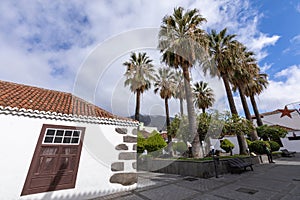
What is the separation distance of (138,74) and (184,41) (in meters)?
8.42

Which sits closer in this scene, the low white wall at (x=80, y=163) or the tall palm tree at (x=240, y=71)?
the low white wall at (x=80, y=163)

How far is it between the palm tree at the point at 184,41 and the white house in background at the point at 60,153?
21.8 ft

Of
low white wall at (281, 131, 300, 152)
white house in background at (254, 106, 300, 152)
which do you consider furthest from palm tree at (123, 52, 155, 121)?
low white wall at (281, 131, 300, 152)

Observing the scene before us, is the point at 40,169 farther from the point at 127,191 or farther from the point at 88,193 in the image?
the point at 127,191

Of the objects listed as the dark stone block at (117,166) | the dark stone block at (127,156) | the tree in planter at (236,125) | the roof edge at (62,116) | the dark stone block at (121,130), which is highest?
the tree in planter at (236,125)

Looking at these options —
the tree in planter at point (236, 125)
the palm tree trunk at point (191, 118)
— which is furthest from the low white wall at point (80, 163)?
the tree in planter at point (236, 125)

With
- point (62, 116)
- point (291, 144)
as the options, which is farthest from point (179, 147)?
point (291, 144)

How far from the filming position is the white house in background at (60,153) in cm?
466

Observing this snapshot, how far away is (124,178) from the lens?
6.59m

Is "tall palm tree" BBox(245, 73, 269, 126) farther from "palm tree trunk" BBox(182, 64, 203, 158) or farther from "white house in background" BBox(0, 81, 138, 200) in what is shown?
"white house in background" BBox(0, 81, 138, 200)

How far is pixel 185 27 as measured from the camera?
40.3 feet

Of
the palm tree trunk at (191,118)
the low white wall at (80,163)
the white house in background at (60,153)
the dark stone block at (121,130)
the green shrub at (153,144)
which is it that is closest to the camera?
the low white wall at (80,163)

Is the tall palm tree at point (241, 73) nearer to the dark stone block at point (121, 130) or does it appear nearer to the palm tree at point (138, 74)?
the palm tree at point (138, 74)

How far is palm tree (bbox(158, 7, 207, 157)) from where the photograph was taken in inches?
460
